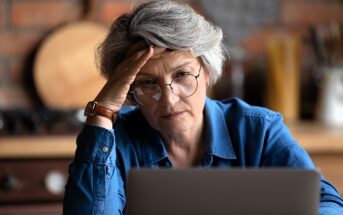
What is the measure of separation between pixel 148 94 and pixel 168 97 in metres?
0.06

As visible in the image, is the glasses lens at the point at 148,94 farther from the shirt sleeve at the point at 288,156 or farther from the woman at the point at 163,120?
the shirt sleeve at the point at 288,156

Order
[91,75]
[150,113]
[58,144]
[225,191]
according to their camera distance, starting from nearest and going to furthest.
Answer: [225,191]
[150,113]
[58,144]
[91,75]

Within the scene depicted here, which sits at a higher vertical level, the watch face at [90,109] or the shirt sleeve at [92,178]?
the watch face at [90,109]

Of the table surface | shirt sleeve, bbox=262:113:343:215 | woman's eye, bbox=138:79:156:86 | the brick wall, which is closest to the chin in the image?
woman's eye, bbox=138:79:156:86

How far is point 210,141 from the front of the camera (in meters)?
1.59

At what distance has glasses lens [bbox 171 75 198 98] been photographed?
151 centimetres

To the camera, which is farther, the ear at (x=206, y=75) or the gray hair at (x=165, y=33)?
the ear at (x=206, y=75)

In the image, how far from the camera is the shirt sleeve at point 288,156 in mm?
1462

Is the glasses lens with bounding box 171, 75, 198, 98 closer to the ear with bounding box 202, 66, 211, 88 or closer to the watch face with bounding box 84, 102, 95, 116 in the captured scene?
the ear with bounding box 202, 66, 211, 88

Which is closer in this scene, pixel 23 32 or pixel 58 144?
pixel 58 144

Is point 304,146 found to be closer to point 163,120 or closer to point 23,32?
point 163,120

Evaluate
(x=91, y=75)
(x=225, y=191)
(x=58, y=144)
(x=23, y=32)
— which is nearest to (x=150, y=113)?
(x=225, y=191)

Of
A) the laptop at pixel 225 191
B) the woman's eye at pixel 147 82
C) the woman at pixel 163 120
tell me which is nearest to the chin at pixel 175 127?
the woman at pixel 163 120

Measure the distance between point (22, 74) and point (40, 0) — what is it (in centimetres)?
32
